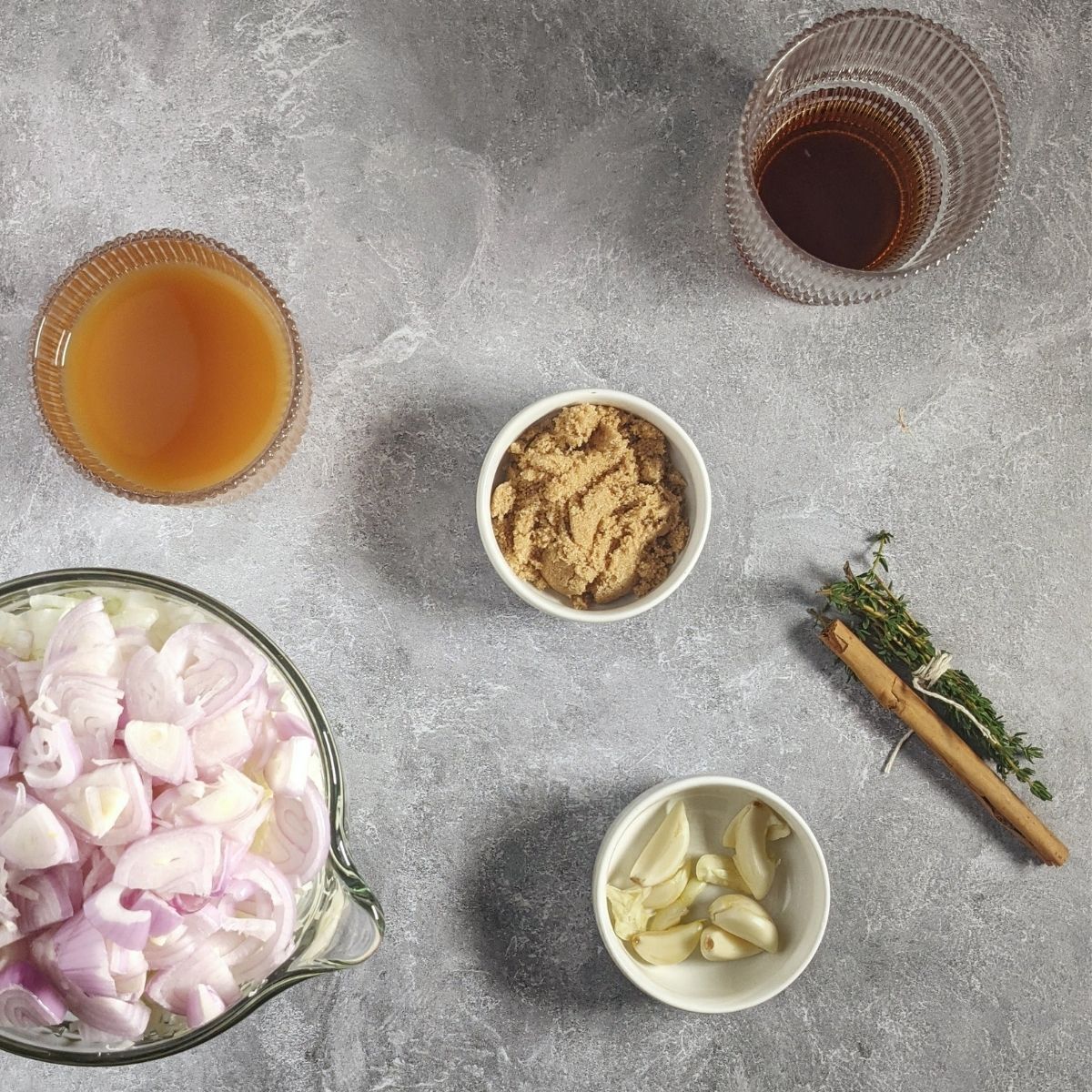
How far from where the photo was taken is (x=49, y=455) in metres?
1.48

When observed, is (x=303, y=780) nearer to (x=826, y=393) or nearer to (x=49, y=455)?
(x=49, y=455)

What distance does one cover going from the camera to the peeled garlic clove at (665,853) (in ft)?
4.64

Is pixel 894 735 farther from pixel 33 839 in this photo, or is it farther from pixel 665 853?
pixel 33 839

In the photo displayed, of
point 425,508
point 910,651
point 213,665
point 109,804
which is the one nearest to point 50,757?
point 109,804

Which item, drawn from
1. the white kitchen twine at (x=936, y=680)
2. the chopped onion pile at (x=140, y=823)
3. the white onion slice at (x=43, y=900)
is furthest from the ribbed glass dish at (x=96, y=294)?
the white kitchen twine at (x=936, y=680)

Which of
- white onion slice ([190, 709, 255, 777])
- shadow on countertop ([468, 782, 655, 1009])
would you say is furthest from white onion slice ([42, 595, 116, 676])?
shadow on countertop ([468, 782, 655, 1009])

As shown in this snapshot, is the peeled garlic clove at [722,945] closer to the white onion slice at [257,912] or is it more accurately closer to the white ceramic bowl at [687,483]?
the white ceramic bowl at [687,483]

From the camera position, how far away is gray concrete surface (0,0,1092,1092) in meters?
1.48

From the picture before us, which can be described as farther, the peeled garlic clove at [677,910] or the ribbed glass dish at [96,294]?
the peeled garlic clove at [677,910]

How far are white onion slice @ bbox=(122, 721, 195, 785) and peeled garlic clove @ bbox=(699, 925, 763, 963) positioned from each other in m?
0.76

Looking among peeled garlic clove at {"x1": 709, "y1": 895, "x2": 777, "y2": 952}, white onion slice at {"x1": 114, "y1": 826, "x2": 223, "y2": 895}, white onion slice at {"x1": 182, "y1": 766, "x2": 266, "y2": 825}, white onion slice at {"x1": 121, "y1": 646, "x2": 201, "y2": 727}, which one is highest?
white onion slice at {"x1": 121, "y1": 646, "x2": 201, "y2": 727}

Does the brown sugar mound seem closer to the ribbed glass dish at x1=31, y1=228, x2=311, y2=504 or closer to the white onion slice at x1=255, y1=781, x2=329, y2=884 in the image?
the ribbed glass dish at x1=31, y1=228, x2=311, y2=504

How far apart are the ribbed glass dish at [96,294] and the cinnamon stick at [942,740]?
0.82 m

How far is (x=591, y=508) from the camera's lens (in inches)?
53.5
